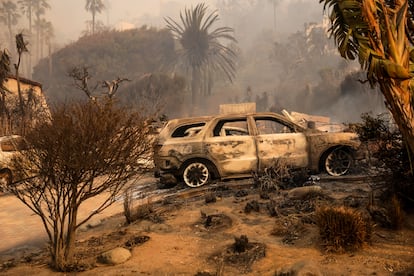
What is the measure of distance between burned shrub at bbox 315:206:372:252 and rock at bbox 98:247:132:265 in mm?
2715

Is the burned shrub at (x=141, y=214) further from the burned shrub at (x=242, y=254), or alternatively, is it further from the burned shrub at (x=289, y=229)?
the burned shrub at (x=289, y=229)

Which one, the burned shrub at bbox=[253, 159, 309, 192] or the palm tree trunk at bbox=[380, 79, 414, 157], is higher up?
the palm tree trunk at bbox=[380, 79, 414, 157]

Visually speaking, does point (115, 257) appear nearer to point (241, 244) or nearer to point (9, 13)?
point (241, 244)

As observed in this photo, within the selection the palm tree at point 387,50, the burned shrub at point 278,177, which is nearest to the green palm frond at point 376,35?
the palm tree at point 387,50

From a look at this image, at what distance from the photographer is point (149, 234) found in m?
5.80

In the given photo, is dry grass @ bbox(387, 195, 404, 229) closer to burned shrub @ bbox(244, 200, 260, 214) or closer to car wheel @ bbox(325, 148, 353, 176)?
burned shrub @ bbox(244, 200, 260, 214)

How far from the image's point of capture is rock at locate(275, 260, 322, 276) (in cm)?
386

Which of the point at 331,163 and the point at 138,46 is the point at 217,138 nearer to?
the point at 331,163

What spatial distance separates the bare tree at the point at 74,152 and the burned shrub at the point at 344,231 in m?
2.74

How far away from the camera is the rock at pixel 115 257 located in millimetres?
4725

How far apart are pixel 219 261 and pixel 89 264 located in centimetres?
175

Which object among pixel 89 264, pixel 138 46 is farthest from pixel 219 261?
pixel 138 46

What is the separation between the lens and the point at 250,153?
28.5 ft

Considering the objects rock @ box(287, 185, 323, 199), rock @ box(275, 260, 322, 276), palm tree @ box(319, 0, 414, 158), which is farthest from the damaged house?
palm tree @ box(319, 0, 414, 158)
